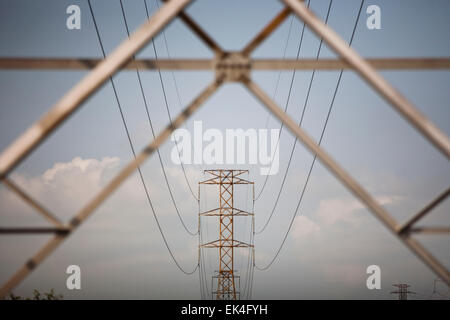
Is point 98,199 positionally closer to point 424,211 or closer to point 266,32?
point 266,32

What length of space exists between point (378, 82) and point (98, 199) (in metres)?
3.60

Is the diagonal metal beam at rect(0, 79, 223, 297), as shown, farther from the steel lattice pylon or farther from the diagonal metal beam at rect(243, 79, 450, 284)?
the diagonal metal beam at rect(243, 79, 450, 284)

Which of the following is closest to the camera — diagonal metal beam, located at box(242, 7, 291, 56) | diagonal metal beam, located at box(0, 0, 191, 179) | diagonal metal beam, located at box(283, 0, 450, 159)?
diagonal metal beam, located at box(0, 0, 191, 179)

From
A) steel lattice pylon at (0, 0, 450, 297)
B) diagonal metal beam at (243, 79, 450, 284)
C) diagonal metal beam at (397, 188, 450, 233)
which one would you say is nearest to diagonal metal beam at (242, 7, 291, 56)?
steel lattice pylon at (0, 0, 450, 297)

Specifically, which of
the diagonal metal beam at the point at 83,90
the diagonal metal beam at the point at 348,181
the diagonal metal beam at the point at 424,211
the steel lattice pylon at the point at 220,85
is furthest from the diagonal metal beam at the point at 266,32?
the diagonal metal beam at the point at 424,211

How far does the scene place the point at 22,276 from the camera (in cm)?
551

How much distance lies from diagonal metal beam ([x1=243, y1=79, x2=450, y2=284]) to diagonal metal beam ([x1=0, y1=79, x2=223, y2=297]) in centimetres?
64

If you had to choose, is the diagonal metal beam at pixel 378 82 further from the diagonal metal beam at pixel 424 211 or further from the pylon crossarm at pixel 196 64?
the diagonal metal beam at pixel 424 211

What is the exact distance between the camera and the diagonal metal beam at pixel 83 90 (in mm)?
3688

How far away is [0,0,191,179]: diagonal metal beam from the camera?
3688 mm

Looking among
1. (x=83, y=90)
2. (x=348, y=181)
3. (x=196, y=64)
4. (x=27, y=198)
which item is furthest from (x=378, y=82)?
(x=27, y=198)
